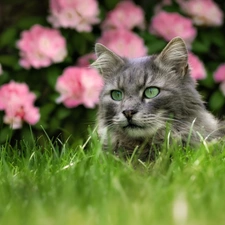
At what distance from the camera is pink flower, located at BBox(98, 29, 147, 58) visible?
4680 millimetres

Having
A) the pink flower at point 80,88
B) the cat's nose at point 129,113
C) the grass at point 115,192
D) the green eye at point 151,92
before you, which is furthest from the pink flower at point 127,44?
the grass at point 115,192

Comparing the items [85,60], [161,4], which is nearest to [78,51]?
[85,60]

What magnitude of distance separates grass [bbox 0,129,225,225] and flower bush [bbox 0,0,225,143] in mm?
1716

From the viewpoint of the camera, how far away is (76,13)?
15.7 feet

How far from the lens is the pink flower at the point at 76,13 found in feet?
15.6

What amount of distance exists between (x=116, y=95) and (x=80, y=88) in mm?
1147

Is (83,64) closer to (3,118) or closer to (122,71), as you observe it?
(3,118)

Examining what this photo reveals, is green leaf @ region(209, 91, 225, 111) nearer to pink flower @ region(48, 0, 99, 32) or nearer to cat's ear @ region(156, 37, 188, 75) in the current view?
pink flower @ region(48, 0, 99, 32)

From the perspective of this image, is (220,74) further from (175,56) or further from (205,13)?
(175,56)

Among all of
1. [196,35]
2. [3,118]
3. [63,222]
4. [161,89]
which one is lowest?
[3,118]

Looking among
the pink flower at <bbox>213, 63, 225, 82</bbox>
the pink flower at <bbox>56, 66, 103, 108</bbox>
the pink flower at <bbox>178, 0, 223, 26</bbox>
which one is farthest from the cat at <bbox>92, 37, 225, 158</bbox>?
the pink flower at <bbox>178, 0, 223, 26</bbox>

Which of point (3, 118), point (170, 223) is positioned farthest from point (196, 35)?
point (170, 223)

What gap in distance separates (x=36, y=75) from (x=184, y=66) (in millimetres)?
1747

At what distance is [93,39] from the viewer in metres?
4.86
